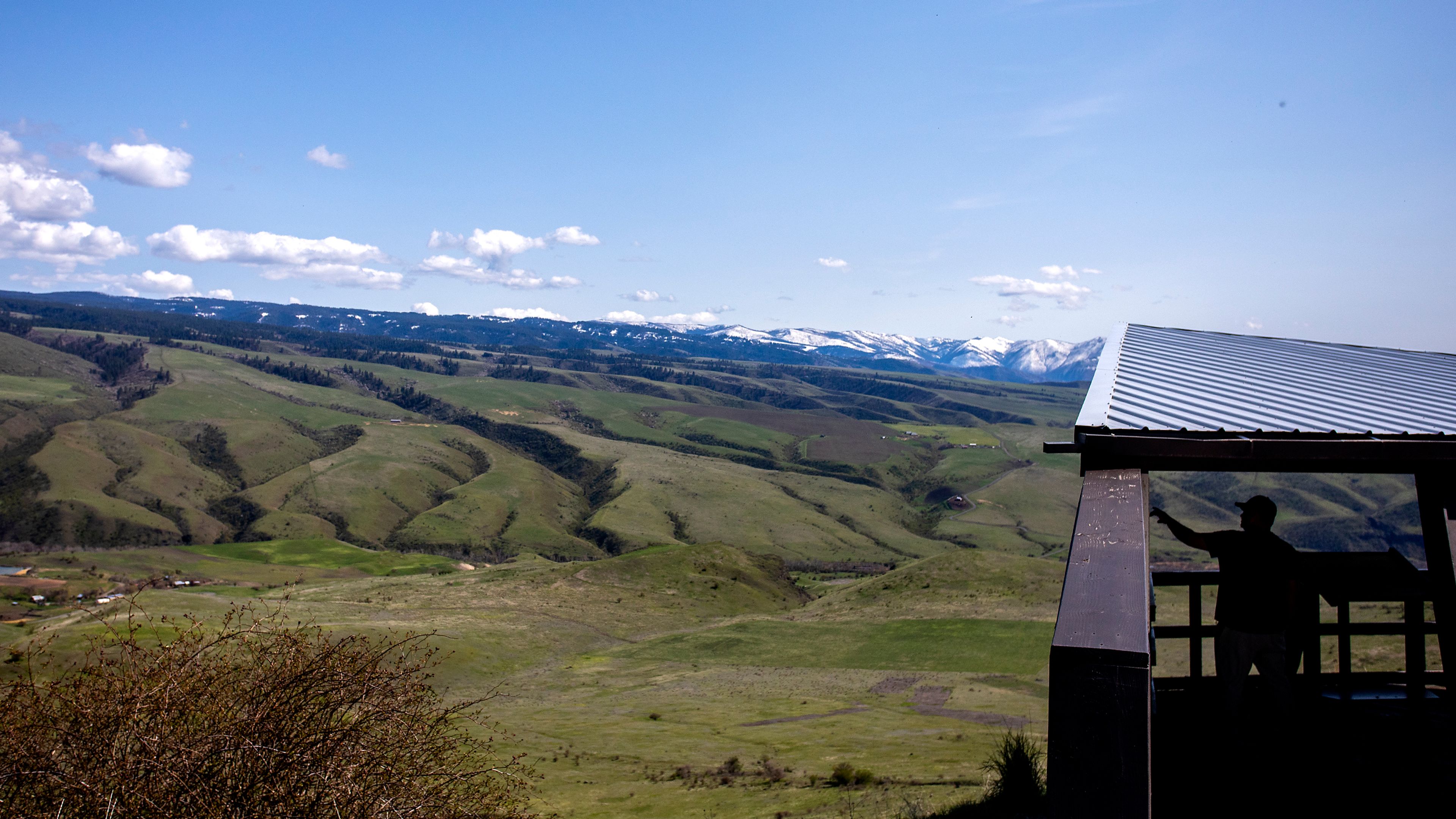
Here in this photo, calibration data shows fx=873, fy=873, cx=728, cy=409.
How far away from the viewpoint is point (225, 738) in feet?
29.4

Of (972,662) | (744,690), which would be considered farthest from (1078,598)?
(972,662)

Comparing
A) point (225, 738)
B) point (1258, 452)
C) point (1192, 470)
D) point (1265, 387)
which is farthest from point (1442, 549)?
point (225, 738)

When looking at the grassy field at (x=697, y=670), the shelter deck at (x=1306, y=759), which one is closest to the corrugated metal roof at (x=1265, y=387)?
the shelter deck at (x=1306, y=759)

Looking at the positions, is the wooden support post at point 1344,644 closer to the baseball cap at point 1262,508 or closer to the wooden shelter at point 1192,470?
the wooden shelter at point 1192,470

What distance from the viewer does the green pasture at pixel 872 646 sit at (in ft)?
180

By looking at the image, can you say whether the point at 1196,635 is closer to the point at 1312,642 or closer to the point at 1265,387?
the point at 1312,642

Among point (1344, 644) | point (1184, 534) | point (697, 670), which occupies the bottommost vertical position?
point (697, 670)

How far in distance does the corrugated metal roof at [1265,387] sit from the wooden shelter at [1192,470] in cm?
5

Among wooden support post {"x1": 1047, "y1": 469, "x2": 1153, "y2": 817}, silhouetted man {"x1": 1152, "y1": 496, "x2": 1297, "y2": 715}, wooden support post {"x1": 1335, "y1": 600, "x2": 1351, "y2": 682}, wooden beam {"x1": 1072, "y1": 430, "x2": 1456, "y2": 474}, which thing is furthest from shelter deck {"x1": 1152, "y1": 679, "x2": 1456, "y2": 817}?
wooden support post {"x1": 1047, "y1": 469, "x2": 1153, "y2": 817}

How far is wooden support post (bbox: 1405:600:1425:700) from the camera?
33.3ft

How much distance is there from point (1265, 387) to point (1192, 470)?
6120 millimetres

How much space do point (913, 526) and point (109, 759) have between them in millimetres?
190789

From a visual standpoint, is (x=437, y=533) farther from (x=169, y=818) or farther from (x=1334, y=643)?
(x=169, y=818)

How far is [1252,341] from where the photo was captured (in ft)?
62.2
